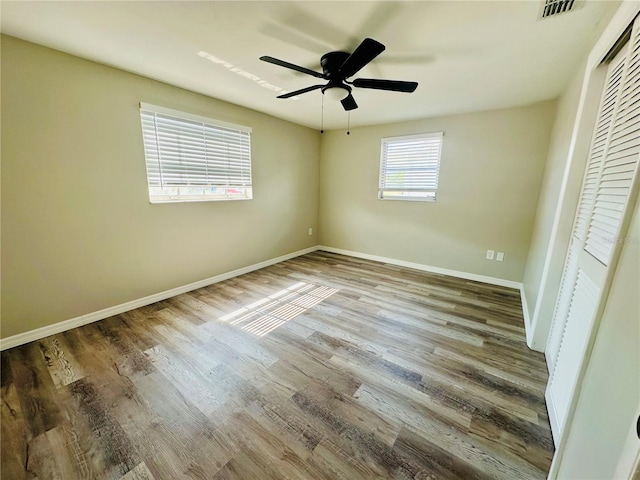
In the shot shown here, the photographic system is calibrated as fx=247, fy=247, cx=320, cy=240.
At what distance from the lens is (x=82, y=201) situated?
2.21 meters

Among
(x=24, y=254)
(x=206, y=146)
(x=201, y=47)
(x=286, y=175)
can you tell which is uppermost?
(x=201, y=47)

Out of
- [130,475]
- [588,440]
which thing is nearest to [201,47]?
[130,475]

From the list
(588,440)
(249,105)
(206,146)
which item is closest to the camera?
(588,440)

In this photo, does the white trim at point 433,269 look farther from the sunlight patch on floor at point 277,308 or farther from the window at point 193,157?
the window at point 193,157

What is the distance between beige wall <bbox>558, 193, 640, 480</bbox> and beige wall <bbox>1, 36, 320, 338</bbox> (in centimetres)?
332

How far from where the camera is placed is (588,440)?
29.7 inches

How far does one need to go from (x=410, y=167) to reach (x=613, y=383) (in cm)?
359

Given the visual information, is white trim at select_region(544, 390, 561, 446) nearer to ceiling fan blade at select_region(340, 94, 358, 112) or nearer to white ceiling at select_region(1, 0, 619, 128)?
white ceiling at select_region(1, 0, 619, 128)

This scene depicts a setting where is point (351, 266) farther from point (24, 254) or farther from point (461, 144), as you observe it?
point (24, 254)

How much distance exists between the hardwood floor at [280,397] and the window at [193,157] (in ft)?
4.49

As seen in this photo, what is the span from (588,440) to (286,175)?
4.06m

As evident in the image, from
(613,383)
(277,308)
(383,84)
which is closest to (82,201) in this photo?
(277,308)

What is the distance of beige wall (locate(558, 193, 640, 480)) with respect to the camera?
0.60 meters

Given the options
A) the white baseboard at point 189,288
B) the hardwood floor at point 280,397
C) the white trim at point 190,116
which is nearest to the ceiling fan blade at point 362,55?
the white trim at point 190,116
